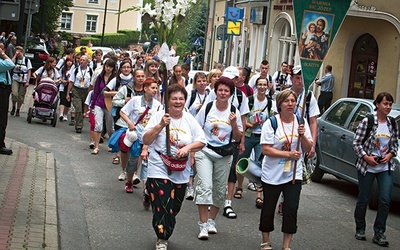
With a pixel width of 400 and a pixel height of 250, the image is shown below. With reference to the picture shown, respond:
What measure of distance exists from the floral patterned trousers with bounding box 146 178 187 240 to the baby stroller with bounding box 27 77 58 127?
38.2 feet

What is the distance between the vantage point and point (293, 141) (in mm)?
8617

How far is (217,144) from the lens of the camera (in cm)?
970

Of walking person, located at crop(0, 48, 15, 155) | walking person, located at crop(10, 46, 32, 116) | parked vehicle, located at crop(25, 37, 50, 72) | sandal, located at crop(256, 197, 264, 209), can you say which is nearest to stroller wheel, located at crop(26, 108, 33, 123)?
walking person, located at crop(10, 46, 32, 116)

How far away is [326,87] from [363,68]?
53.3 inches

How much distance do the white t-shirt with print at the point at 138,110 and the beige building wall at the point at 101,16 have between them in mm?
84252

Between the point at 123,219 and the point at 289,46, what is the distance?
25.2 metres

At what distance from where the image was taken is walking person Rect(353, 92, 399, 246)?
9.98 metres

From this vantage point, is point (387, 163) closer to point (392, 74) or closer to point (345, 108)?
point (345, 108)

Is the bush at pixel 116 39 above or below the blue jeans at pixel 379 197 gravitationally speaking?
above

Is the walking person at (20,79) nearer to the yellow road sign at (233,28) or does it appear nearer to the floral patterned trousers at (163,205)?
the yellow road sign at (233,28)

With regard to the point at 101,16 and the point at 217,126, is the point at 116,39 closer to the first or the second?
the point at 101,16

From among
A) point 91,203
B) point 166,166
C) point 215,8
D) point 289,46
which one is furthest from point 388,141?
point 215,8

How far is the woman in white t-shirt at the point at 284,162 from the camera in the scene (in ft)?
28.0

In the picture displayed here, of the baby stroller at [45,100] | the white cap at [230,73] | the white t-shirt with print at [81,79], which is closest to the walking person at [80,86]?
the white t-shirt with print at [81,79]
